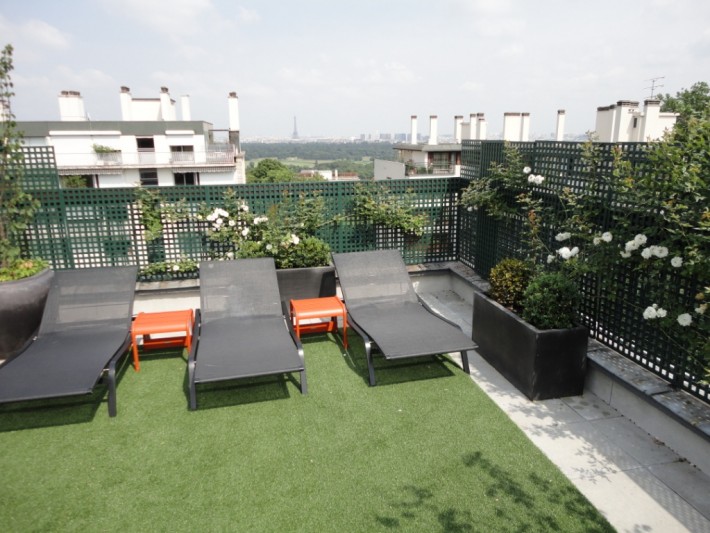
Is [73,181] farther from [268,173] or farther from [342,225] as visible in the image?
[268,173]

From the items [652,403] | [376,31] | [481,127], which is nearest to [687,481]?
[652,403]

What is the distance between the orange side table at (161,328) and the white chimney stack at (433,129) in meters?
41.7

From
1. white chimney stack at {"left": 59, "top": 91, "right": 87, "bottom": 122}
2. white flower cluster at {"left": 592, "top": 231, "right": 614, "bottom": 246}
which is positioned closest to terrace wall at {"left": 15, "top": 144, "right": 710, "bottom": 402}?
white flower cluster at {"left": 592, "top": 231, "right": 614, "bottom": 246}

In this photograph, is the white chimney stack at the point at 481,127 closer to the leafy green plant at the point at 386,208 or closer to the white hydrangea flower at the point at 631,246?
the leafy green plant at the point at 386,208

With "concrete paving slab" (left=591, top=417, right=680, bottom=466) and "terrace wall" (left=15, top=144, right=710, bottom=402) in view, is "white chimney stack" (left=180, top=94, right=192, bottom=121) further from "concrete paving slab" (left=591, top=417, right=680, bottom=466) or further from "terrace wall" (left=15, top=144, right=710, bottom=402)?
"concrete paving slab" (left=591, top=417, right=680, bottom=466)

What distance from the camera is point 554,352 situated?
452 cm

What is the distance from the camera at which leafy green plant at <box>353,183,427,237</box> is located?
25.3 ft

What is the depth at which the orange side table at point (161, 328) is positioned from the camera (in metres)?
5.23

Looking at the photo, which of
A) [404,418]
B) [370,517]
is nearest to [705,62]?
[404,418]

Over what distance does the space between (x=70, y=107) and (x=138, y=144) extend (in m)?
5.38

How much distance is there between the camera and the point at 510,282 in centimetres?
527

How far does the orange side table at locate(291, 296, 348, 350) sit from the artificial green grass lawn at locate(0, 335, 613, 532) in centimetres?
97

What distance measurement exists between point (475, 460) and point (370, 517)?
3.32ft

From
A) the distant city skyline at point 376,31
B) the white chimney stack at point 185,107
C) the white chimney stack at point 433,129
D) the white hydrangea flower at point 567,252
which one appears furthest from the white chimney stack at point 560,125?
the white hydrangea flower at point 567,252
